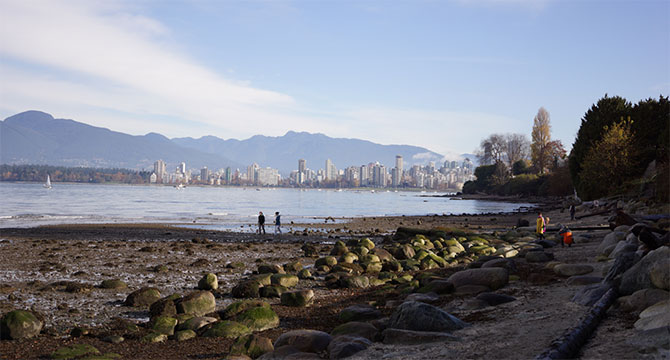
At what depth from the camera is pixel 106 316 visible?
12.2m

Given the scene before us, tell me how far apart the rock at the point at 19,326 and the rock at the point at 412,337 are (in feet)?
23.2

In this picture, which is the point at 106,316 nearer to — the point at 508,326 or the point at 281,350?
the point at 281,350

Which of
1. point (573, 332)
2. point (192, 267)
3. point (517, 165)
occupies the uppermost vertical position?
point (517, 165)

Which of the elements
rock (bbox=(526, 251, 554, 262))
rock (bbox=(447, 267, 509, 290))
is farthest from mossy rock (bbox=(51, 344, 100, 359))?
rock (bbox=(526, 251, 554, 262))

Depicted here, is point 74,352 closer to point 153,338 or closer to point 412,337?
point 153,338

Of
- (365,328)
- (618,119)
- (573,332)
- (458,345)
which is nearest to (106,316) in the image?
(365,328)

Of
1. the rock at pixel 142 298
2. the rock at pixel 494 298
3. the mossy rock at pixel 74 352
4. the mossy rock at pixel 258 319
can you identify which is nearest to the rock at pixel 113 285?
the rock at pixel 142 298

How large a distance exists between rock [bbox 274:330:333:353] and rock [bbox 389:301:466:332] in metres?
1.38

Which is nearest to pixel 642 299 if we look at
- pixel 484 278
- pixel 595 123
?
pixel 484 278

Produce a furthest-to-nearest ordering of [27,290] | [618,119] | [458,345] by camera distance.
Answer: [618,119]
[27,290]
[458,345]

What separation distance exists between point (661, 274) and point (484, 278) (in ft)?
15.8

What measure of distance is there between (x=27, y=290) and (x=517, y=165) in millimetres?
129632

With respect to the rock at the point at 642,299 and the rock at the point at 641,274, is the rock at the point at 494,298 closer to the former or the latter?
the rock at the point at 641,274

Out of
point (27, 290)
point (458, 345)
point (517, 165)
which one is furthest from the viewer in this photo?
point (517, 165)
